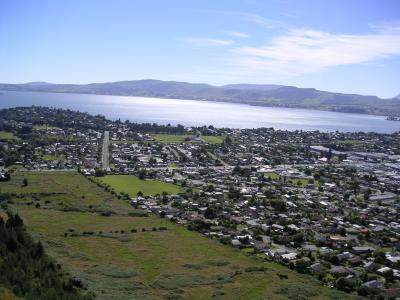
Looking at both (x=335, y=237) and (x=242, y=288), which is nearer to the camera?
(x=242, y=288)

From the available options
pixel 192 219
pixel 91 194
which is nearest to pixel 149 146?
pixel 91 194

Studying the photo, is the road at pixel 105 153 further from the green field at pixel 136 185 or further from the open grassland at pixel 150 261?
the open grassland at pixel 150 261

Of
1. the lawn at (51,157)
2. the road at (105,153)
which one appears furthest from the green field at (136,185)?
the lawn at (51,157)

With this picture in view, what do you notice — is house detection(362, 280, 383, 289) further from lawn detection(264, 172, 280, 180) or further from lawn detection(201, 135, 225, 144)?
lawn detection(201, 135, 225, 144)

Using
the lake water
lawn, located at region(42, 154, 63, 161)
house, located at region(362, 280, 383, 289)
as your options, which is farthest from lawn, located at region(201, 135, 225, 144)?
house, located at region(362, 280, 383, 289)

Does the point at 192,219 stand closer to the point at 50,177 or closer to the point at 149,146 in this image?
the point at 50,177

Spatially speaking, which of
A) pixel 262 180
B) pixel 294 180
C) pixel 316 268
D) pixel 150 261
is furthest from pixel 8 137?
pixel 316 268
